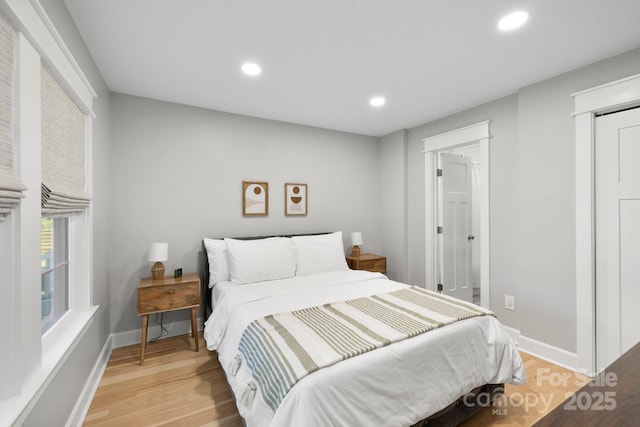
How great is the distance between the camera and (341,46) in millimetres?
1985

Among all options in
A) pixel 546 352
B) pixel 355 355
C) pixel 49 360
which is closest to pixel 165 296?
pixel 49 360

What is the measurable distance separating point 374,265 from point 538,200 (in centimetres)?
189

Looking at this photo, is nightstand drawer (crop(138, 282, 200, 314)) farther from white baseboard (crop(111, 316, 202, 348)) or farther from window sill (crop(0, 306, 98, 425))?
white baseboard (crop(111, 316, 202, 348))

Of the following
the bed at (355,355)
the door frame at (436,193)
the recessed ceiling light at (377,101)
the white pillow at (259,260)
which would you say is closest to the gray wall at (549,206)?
the door frame at (436,193)

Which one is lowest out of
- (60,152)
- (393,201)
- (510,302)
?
(510,302)

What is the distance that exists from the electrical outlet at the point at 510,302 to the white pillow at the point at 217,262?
275cm

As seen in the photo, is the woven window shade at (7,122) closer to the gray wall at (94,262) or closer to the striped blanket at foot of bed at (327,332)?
the gray wall at (94,262)

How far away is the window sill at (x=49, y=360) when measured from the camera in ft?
3.41

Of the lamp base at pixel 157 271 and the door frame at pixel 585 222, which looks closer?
the door frame at pixel 585 222

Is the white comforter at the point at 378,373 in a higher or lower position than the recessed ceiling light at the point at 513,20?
lower

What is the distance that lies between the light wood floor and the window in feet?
2.34

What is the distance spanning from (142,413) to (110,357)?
97cm

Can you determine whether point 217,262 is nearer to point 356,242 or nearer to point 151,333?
point 151,333

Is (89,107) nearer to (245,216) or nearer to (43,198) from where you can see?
(43,198)
